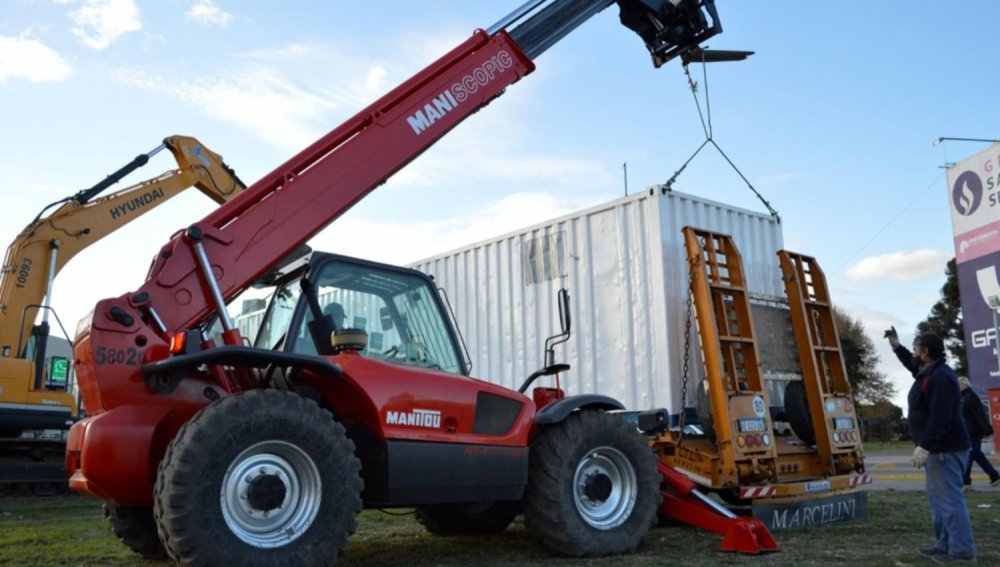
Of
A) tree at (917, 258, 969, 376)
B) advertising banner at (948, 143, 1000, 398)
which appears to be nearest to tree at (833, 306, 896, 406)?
tree at (917, 258, 969, 376)

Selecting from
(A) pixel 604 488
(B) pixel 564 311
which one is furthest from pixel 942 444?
(B) pixel 564 311

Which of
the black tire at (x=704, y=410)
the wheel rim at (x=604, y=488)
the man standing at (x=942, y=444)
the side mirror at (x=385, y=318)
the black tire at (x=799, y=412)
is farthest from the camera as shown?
the black tire at (x=799, y=412)

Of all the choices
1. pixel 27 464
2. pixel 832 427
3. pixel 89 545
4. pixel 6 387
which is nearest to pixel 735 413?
pixel 832 427

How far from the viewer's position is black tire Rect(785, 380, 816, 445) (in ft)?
26.7

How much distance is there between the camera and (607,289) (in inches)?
350

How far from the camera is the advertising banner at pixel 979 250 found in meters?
26.6

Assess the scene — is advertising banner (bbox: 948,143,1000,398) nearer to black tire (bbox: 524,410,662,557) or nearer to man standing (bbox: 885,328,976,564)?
man standing (bbox: 885,328,976,564)

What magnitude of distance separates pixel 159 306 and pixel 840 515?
6.10m

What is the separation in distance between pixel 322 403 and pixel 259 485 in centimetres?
85

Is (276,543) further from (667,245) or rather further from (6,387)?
(6,387)

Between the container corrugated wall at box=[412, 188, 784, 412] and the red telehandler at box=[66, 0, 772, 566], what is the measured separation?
6.03ft

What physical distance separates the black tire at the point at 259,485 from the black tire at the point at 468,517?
91.0 inches

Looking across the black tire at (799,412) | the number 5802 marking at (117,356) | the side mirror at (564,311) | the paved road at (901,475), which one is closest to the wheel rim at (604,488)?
the side mirror at (564,311)

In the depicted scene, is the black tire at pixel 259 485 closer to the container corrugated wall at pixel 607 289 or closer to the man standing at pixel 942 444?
the man standing at pixel 942 444
